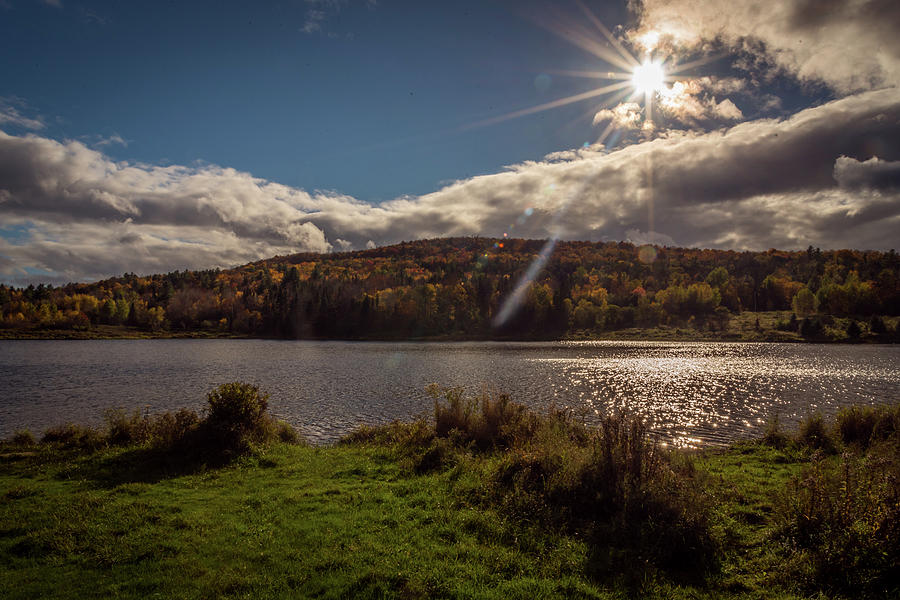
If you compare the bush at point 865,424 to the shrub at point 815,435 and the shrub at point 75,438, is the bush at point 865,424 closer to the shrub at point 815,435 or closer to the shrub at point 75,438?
the shrub at point 815,435

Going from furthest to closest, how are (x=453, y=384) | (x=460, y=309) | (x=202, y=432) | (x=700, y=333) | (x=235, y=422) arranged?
(x=460, y=309) → (x=700, y=333) → (x=453, y=384) → (x=235, y=422) → (x=202, y=432)

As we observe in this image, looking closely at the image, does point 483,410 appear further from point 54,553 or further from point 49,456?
point 49,456

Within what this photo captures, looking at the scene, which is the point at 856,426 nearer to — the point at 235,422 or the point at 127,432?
the point at 235,422

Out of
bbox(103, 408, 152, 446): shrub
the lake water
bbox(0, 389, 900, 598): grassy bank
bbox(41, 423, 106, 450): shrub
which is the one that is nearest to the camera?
bbox(0, 389, 900, 598): grassy bank

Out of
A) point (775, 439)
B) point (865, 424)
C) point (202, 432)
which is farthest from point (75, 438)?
point (865, 424)

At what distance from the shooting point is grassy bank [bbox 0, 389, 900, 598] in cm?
772

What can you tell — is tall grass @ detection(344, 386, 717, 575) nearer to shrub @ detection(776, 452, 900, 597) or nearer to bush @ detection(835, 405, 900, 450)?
shrub @ detection(776, 452, 900, 597)

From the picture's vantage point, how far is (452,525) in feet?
33.0

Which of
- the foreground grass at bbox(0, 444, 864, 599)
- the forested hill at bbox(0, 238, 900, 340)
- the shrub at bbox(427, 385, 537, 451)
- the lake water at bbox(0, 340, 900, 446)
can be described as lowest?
the lake water at bbox(0, 340, 900, 446)

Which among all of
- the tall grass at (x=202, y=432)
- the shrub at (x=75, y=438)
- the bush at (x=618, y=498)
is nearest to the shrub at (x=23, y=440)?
the tall grass at (x=202, y=432)

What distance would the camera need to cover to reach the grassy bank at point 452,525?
25.3 feet

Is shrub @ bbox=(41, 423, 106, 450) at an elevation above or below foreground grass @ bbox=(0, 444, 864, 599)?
below

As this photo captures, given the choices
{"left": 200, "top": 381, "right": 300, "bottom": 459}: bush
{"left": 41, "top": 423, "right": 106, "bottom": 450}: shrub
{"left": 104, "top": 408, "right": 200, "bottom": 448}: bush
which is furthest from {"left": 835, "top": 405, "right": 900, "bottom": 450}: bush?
{"left": 41, "top": 423, "right": 106, "bottom": 450}: shrub

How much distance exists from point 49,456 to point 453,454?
13857 mm
